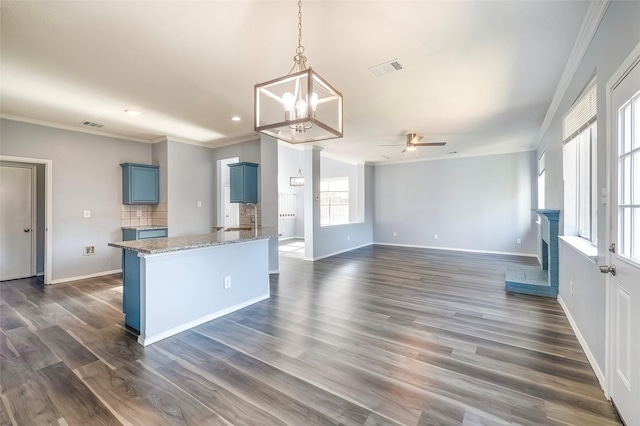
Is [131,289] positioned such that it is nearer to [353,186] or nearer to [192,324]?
[192,324]

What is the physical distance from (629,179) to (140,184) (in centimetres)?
626

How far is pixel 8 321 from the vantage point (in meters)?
2.99

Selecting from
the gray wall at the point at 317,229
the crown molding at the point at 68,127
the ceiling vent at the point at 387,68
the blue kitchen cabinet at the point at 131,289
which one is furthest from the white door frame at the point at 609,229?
the crown molding at the point at 68,127

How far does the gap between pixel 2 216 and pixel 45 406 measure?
15.1 ft

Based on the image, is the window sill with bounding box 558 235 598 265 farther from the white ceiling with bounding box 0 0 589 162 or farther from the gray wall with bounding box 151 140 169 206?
the gray wall with bounding box 151 140 169 206

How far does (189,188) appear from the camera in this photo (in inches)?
223

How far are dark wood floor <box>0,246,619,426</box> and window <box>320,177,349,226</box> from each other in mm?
5170

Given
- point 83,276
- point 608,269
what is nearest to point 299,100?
point 608,269

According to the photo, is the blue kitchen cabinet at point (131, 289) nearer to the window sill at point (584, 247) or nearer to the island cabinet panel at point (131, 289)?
the island cabinet panel at point (131, 289)

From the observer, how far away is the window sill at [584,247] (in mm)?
2113

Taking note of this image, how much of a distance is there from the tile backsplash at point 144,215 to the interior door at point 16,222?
140 cm

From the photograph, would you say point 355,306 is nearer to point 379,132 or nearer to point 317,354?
point 317,354

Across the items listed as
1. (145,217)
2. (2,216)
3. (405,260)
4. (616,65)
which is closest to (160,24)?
(616,65)

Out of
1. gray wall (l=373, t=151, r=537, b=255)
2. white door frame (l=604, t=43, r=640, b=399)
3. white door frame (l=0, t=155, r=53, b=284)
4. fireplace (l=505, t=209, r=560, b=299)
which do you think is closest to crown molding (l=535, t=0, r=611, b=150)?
white door frame (l=604, t=43, r=640, b=399)
